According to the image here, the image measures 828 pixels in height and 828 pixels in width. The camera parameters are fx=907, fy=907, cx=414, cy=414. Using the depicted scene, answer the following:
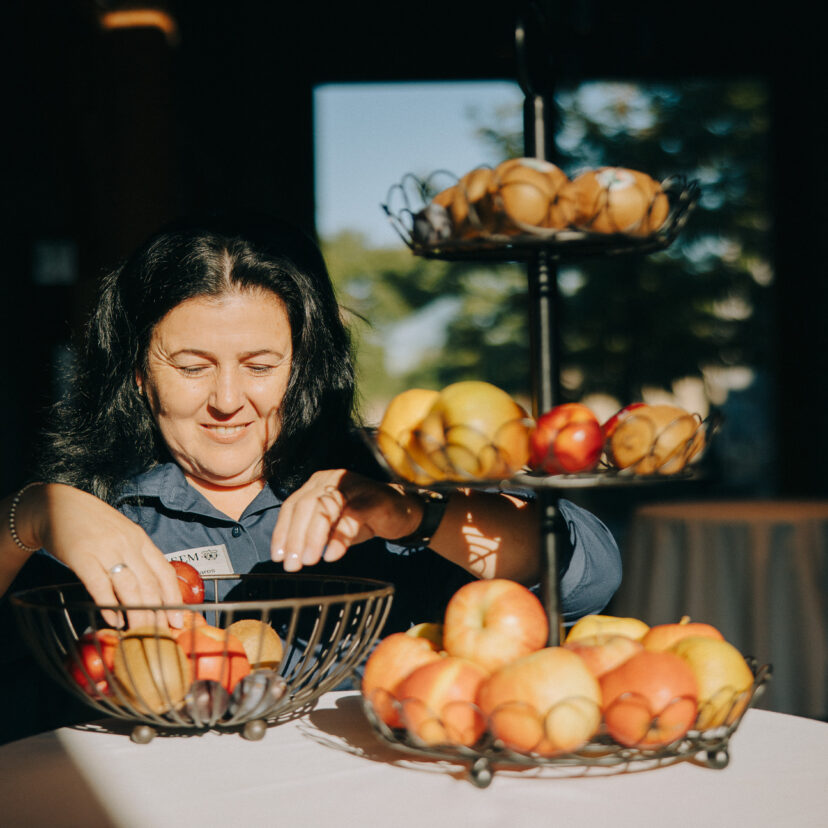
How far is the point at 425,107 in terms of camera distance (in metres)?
13.9

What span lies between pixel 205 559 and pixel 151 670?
46cm

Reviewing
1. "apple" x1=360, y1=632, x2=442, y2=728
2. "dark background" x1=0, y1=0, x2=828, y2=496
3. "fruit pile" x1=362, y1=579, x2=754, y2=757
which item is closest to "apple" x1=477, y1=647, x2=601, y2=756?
"fruit pile" x1=362, y1=579, x2=754, y2=757

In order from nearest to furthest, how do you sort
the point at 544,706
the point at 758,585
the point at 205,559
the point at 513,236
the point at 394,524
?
the point at 544,706
the point at 513,236
the point at 394,524
the point at 205,559
the point at 758,585

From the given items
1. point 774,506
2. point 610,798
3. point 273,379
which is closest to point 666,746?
point 610,798

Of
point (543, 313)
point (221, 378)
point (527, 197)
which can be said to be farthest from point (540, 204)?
point (221, 378)

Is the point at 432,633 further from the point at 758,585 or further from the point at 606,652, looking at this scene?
the point at 758,585

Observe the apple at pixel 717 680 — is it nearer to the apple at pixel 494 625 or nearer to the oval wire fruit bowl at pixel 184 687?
the apple at pixel 494 625

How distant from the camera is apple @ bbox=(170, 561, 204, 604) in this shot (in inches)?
43.4

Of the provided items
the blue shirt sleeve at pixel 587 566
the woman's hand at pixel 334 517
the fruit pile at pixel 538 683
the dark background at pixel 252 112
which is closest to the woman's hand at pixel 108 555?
the woman's hand at pixel 334 517

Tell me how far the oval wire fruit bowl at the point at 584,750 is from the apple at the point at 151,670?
207mm

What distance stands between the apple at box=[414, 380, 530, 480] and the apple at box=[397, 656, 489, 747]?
19cm

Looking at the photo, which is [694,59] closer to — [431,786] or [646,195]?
[646,195]

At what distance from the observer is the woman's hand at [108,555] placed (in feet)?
3.18

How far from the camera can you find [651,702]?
792 millimetres
